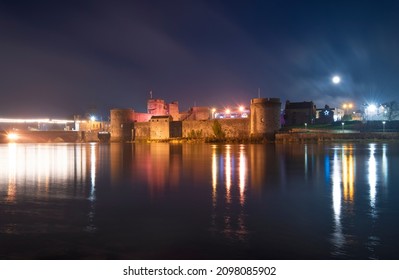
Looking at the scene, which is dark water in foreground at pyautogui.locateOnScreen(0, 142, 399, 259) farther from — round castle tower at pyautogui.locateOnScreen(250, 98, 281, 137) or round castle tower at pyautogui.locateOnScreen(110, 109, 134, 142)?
round castle tower at pyautogui.locateOnScreen(110, 109, 134, 142)

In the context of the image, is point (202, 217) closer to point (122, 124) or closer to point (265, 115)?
point (265, 115)

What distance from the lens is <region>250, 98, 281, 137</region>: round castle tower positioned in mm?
35844

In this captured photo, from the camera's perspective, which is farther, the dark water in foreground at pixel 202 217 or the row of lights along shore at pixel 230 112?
the row of lights along shore at pixel 230 112

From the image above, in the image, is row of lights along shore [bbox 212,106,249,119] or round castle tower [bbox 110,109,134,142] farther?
row of lights along shore [bbox 212,106,249,119]

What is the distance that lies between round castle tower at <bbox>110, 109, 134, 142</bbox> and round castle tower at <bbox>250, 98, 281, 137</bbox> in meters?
16.8

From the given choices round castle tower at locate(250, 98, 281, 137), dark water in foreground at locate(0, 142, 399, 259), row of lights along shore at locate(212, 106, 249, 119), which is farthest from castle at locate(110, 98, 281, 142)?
dark water in foreground at locate(0, 142, 399, 259)

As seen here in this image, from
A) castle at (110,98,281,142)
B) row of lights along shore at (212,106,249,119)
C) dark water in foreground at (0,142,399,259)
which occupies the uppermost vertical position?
row of lights along shore at (212,106,249,119)

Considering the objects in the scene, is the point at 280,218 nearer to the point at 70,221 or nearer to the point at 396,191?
the point at 70,221

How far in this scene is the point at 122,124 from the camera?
4759 cm

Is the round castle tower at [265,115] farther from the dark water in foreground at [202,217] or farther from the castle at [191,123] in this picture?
the dark water in foreground at [202,217]

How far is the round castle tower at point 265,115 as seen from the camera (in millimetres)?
35844

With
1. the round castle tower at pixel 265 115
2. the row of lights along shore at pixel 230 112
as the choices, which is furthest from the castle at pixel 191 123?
the row of lights along shore at pixel 230 112
